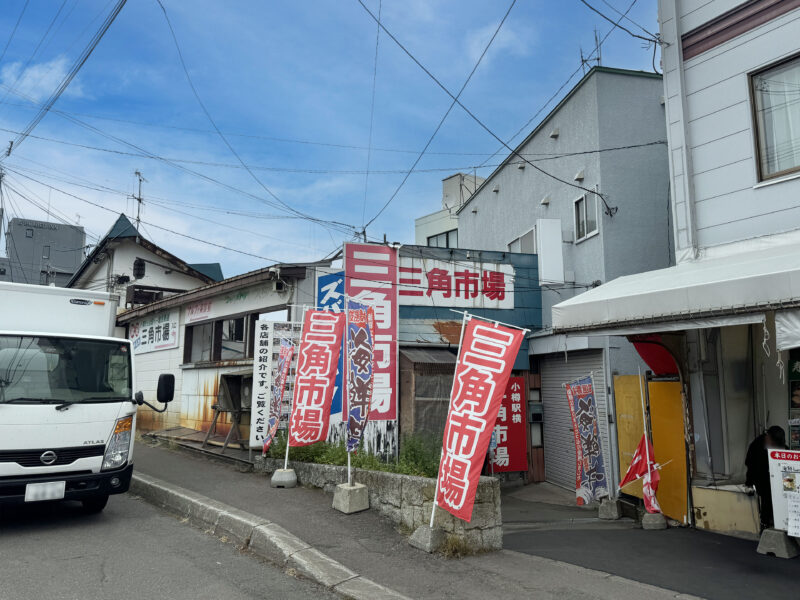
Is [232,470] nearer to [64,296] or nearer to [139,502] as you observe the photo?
[139,502]

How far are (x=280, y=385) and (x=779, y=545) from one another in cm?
756

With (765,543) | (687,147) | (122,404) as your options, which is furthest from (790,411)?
(122,404)

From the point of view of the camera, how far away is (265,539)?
593 centimetres

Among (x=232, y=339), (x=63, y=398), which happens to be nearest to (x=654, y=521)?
(x=63, y=398)

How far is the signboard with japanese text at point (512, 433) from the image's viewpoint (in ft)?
43.9

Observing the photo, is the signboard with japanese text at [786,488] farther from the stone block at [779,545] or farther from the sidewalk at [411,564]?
the sidewalk at [411,564]

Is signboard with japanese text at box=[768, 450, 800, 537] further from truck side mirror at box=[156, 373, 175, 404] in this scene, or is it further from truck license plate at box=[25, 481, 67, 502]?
truck license plate at box=[25, 481, 67, 502]

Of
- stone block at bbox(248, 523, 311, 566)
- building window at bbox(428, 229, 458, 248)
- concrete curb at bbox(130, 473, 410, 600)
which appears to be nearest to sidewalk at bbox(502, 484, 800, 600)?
concrete curb at bbox(130, 473, 410, 600)

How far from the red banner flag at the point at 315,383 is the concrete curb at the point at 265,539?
1591 mm

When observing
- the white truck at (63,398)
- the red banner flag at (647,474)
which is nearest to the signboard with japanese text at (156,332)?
the white truck at (63,398)

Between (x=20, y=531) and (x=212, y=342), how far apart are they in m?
7.58

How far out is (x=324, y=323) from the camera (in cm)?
861

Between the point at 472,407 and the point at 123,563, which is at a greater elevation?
the point at 472,407

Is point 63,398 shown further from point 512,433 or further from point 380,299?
point 512,433
